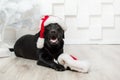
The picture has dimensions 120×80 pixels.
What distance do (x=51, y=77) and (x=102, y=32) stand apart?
5.10 ft

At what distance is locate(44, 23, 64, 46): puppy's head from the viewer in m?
1.86

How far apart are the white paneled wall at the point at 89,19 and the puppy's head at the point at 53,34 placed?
3.44 ft

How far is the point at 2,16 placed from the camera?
2.57 m

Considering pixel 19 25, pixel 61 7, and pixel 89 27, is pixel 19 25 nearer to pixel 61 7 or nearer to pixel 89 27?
pixel 61 7

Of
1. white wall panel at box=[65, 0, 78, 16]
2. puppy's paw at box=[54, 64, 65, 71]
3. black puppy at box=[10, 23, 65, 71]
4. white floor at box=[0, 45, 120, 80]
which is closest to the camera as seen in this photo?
white floor at box=[0, 45, 120, 80]

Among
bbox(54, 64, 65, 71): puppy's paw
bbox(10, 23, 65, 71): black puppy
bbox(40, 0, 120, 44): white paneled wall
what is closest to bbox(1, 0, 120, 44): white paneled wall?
bbox(40, 0, 120, 44): white paneled wall

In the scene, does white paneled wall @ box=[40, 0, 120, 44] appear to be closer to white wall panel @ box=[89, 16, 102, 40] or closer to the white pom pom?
white wall panel @ box=[89, 16, 102, 40]

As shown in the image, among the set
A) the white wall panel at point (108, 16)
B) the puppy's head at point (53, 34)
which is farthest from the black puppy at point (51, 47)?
the white wall panel at point (108, 16)

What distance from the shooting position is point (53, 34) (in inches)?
72.9

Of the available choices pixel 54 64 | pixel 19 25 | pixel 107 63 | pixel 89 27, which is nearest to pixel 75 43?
pixel 89 27

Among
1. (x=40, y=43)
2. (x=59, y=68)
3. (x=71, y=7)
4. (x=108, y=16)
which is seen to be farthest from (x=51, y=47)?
(x=108, y=16)

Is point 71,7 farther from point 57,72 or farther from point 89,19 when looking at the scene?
point 57,72

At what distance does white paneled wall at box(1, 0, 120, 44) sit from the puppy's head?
41.2 inches

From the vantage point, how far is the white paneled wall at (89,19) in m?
2.97
